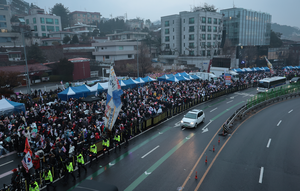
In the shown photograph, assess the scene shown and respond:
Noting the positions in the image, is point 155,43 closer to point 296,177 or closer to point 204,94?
point 204,94

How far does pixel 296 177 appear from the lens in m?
10.9

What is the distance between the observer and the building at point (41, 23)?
73.1m

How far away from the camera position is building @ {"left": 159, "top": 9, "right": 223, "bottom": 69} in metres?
68.9

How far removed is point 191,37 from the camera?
71375mm

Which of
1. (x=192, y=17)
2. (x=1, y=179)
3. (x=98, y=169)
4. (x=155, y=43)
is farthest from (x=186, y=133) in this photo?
(x=155, y=43)

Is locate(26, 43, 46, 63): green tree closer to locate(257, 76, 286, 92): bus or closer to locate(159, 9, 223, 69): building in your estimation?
locate(159, 9, 223, 69): building

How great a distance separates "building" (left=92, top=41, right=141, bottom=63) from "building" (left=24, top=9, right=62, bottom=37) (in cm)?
2771

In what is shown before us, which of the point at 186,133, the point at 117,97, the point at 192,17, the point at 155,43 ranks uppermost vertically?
the point at 192,17

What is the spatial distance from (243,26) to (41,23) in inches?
3060

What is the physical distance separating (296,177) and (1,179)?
51.3 feet

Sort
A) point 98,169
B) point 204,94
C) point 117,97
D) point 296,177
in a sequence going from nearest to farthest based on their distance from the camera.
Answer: point 296,177, point 98,169, point 117,97, point 204,94

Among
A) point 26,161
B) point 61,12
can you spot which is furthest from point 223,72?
point 61,12

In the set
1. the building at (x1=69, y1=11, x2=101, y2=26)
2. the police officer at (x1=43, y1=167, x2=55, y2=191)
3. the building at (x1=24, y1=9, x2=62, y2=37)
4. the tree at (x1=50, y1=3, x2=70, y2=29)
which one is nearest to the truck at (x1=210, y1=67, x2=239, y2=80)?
the police officer at (x1=43, y1=167, x2=55, y2=191)

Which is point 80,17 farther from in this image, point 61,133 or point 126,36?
point 61,133
